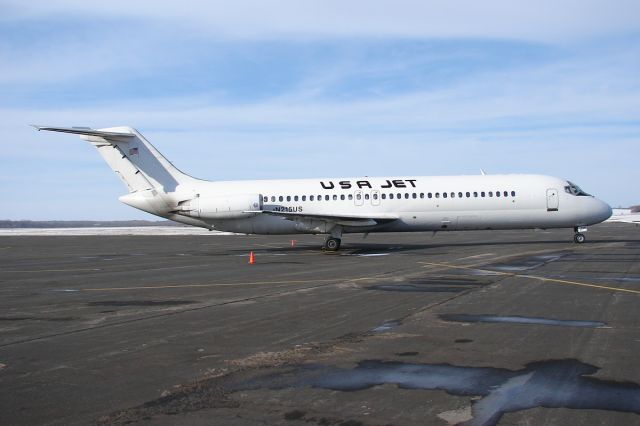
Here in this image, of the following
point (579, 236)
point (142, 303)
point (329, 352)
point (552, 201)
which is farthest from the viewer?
point (579, 236)

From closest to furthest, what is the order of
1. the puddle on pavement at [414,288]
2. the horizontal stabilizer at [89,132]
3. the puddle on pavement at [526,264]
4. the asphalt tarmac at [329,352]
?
the asphalt tarmac at [329,352] < the puddle on pavement at [414,288] < the puddle on pavement at [526,264] < the horizontal stabilizer at [89,132]

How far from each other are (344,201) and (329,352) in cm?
2229

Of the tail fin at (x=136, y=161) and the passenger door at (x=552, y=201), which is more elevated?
the tail fin at (x=136, y=161)

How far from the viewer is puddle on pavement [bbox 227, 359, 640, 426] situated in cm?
536

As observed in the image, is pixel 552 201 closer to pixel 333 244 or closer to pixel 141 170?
pixel 333 244

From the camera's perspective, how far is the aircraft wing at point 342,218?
27772 mm

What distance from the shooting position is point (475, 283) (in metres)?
14.5

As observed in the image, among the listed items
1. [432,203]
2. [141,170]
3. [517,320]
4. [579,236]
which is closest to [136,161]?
[141,170]

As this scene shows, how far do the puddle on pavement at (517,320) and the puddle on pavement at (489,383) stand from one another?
2.46 m

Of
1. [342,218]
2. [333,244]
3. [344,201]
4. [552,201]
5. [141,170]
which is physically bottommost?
[333,244]

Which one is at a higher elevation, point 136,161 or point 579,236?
point 136,161

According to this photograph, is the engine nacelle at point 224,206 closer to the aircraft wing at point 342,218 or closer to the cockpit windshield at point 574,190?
the aircraft wing at point 342,218

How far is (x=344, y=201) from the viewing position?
29625mm

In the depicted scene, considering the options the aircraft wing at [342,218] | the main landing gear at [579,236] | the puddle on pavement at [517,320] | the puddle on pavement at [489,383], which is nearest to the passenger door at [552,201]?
the main landing gear at [579,236]
